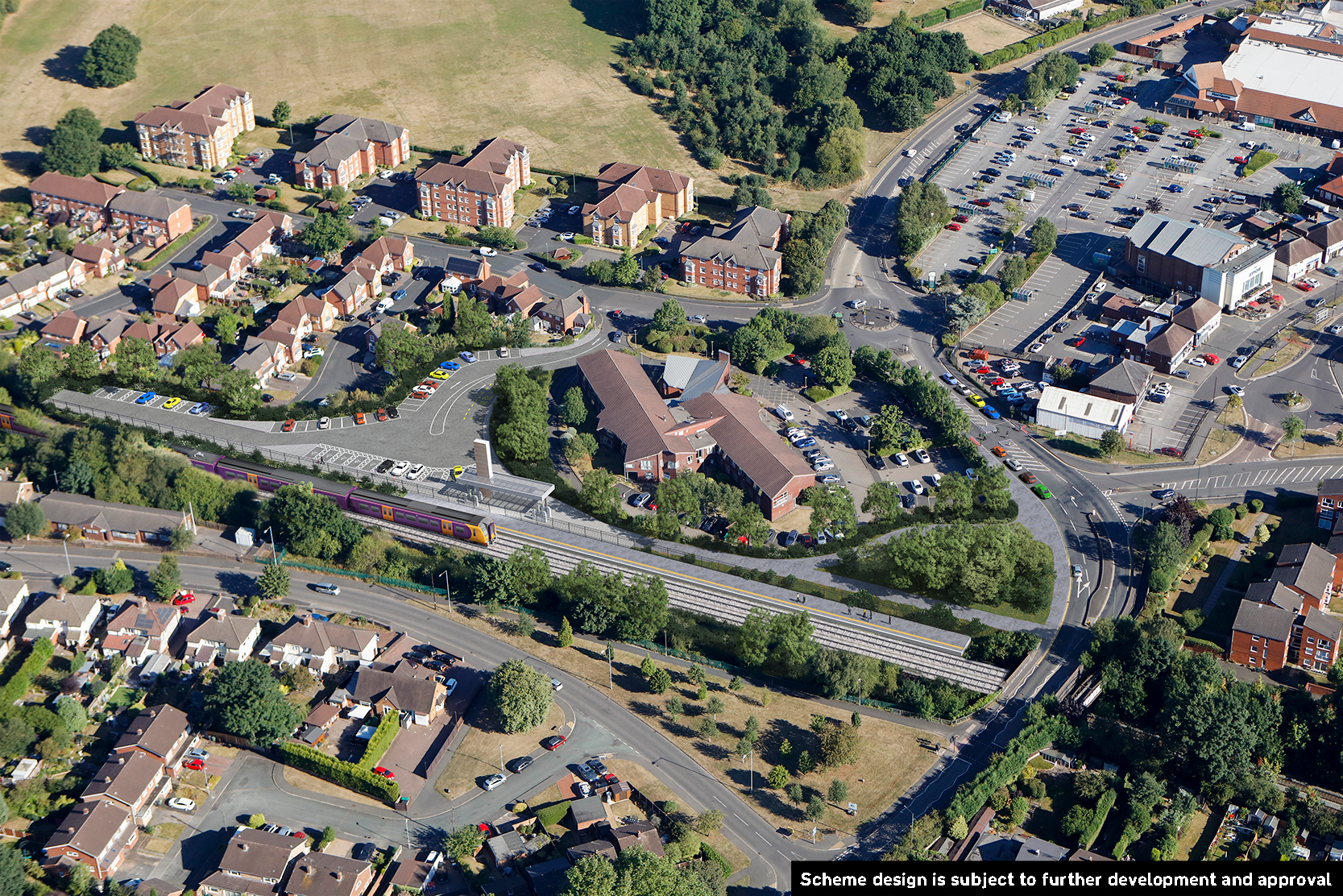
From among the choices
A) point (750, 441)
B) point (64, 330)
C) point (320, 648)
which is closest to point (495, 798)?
point (320, 648)

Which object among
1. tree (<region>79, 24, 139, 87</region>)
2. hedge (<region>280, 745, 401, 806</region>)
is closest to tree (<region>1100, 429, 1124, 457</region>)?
hedge (<region>280, 745, 401, 806</region>)

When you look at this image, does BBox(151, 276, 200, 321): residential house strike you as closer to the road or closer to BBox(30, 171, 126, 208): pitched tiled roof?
BBox(30, 171, 126, 208): pitched tiled roof

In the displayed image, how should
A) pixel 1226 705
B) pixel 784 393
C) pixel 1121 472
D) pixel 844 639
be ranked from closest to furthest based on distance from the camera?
1. pixel 1226 705
2. pixel 844 639
3. pixel 1121 472
4. pixel 784 393

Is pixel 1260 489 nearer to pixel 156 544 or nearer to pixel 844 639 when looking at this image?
pixel 844 639

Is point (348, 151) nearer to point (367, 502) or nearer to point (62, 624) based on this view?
point (367, 502)

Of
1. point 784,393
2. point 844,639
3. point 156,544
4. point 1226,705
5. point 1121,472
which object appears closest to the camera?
point 1226,705

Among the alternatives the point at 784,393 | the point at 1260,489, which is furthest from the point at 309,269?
the point at 1260,489
